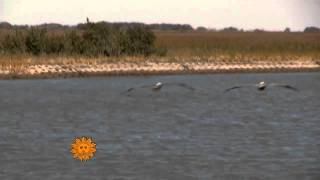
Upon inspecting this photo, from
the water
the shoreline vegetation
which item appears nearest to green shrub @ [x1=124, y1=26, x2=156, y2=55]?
the shoreline vegetation

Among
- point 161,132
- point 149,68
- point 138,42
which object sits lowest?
point 149,68

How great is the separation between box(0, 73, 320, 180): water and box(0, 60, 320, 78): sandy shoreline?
585 centimetres

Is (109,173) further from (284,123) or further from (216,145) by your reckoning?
(284,123)

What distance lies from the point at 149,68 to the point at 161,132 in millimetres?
36375

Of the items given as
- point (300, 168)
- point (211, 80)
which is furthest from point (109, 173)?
point (211, 80)

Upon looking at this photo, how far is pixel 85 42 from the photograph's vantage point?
67938mm

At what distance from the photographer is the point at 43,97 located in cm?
4619

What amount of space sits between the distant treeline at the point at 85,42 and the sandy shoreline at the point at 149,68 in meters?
3.07

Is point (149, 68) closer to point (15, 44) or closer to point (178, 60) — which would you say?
point (178, 60)

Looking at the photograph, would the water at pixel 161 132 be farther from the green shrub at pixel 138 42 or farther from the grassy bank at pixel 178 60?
the green shrub at pixel 138 42

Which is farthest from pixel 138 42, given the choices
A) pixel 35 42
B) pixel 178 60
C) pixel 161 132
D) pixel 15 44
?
pixel 161 132

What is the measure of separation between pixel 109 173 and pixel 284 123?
40.9 feet

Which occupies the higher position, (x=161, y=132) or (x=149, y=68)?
(x=161, y=132)

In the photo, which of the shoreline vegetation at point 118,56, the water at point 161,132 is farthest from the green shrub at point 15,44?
the water at point 161,132
